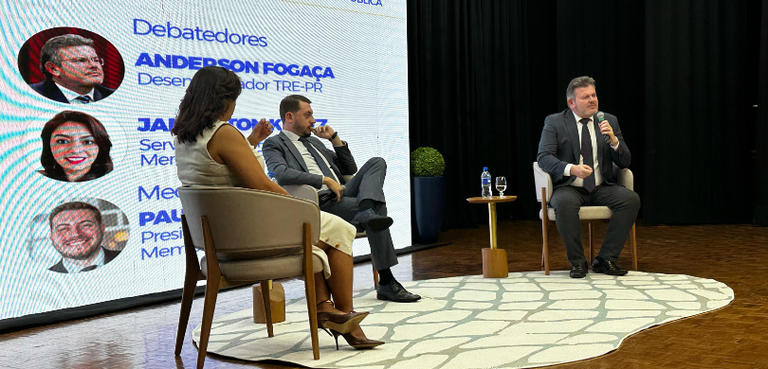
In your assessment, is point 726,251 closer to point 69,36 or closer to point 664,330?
point 664,330

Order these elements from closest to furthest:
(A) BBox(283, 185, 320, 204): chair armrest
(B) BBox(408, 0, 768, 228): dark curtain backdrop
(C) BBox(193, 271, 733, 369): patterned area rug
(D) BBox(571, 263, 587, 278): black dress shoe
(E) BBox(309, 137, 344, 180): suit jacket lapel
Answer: (C) BBox(193, 271, 733, 369): patterned area rug
(A) BBox(283, 185, 320, 204): chair armrest
(E) BBox(309, 137, 344, 180): suit jacket lapel
(D) BBox(571, 263, 587, 278): black dress shoe
(B) BBox(408, 0, 768, 228): dark curtain backdrop

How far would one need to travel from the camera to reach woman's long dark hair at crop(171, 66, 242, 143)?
2736 millimetres

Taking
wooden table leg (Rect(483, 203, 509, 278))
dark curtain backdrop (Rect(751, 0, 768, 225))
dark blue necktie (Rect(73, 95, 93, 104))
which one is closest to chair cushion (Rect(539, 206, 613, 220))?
wooden table leg (Rect(483, 203, 509, 278))

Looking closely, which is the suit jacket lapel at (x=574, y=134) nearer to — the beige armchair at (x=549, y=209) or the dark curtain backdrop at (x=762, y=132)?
the beige armchair at (x=549, y=209)

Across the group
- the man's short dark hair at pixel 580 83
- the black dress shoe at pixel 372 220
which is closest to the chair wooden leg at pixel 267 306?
the black dress shoe at pixel 372 220

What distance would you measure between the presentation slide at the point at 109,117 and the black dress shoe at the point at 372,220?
4.52ft

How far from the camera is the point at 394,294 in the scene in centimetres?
402

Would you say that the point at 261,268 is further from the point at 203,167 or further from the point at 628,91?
the point at 628,91

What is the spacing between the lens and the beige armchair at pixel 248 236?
8.77 feet

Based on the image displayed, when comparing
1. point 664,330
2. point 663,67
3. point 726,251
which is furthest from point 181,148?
point 663,67

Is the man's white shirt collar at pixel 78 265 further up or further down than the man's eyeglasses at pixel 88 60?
further down

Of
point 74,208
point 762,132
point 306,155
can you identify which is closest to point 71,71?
point 74,208

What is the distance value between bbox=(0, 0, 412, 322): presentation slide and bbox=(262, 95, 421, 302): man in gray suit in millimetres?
897

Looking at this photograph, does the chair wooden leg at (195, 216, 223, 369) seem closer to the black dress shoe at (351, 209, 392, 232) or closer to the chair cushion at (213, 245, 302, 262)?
the chair cushion at (213, 245, 302, 262)
